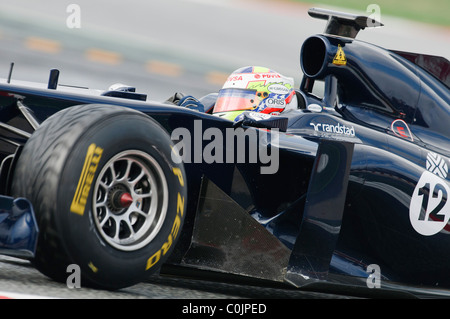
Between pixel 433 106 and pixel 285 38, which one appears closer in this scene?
pixel 433 106

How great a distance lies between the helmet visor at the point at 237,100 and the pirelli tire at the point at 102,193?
1728 mm

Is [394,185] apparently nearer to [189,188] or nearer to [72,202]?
[189,188]

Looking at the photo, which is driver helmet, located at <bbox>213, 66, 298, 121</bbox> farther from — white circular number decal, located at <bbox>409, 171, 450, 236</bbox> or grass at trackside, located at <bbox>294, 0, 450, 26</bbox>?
grass at trackside, located at <bbox>294, 0, 450, 26</bbox>

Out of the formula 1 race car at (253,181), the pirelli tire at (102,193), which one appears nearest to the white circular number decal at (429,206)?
the formula 1 race car at (253,181)

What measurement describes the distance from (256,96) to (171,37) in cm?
598

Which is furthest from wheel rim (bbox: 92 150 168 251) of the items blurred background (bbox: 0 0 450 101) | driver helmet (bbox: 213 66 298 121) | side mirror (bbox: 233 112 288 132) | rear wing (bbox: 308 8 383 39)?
blurred background (bbox: 0 0 450 101)

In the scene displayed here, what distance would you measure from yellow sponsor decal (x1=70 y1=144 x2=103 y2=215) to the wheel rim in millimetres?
66

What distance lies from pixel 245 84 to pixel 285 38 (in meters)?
6.41

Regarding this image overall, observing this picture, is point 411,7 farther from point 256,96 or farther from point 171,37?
point 256,96

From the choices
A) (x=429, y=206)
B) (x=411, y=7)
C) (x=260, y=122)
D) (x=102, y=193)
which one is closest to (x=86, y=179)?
(x=102, y=193)

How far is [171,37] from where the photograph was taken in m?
10.6

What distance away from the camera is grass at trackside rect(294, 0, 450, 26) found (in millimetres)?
11781

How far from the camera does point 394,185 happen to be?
156 inches
